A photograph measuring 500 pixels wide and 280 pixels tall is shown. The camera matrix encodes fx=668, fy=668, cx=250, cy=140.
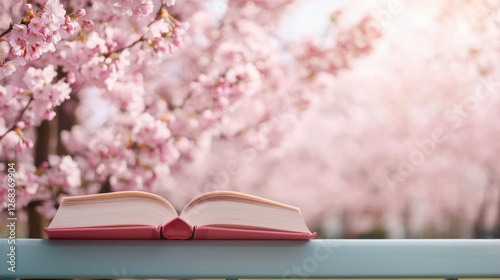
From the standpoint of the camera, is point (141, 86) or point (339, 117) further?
point (339, 117)

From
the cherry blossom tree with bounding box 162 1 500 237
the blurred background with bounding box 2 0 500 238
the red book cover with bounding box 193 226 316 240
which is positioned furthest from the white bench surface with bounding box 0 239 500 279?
the cherry blossom tree with bounding box 162 1 500 237

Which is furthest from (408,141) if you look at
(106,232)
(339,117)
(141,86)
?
(106,232)

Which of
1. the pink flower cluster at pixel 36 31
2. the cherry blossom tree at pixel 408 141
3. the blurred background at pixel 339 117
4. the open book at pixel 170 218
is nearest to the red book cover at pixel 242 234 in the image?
the open book at pixel 170 218

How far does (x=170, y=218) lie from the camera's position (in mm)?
A: 1068

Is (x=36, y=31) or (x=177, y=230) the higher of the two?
(x=36, y=31)

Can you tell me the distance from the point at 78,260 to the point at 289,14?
236cm

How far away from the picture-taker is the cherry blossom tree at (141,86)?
1.86 m

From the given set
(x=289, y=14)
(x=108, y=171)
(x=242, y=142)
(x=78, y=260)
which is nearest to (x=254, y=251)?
(x=78, y=260)

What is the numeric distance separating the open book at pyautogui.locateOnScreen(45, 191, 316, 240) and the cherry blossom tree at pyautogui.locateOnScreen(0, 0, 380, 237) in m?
0.39

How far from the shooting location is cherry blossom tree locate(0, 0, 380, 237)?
186cm

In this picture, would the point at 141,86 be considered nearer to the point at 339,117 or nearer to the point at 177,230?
the point at 177,230

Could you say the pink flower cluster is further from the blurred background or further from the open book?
the blurred background

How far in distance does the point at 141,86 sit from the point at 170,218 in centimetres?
144

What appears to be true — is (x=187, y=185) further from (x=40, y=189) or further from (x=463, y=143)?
(x=463, y=143)
